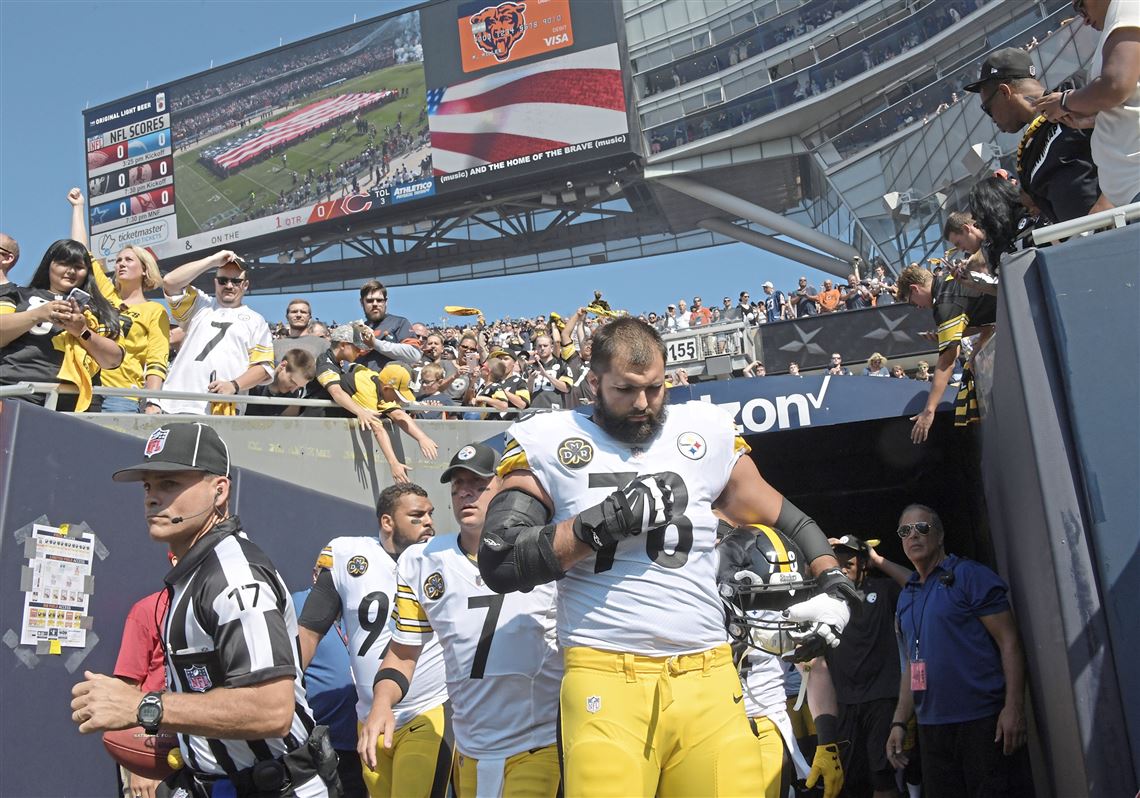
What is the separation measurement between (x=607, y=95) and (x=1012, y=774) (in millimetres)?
33455

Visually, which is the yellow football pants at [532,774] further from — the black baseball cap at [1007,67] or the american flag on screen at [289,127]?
the american flag on screen at [289,127]

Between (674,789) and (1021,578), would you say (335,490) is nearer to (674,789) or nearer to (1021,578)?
(1021,578)

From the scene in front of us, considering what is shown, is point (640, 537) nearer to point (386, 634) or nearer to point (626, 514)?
point (626, 514)

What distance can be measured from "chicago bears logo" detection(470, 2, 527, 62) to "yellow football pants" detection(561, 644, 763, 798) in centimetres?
3770

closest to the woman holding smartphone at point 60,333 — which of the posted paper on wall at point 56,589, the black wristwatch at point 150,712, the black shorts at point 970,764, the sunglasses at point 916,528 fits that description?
the posted paper on wall at point 56,589

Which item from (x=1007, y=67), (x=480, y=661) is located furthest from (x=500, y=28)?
(x=480, y=661)

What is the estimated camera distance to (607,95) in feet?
121

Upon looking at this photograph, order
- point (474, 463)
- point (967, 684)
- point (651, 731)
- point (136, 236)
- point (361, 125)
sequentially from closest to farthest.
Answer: point (651, 731), point (474, 463), point (967, 684), point (361, 125), point (136, 236)

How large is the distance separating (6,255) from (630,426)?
5.58 metres

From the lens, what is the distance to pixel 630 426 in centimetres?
401

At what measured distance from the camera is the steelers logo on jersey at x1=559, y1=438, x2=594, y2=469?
13.1 ft

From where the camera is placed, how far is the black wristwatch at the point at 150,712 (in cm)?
315

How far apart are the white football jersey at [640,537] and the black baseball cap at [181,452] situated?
1055mm

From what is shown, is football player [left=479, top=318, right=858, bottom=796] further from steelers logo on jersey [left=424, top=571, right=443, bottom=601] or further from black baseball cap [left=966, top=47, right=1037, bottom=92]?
black baseball cap [left=966, top=47, right=1037, bottom=92]
